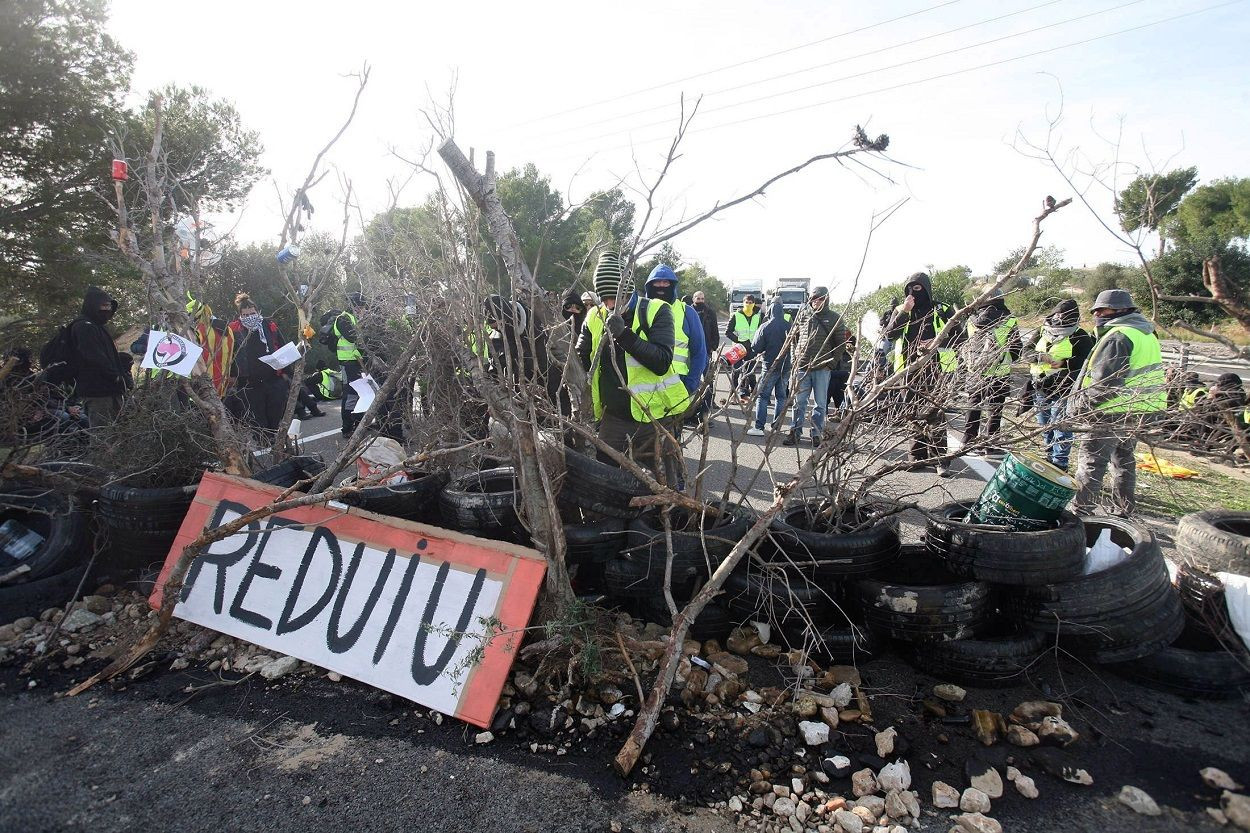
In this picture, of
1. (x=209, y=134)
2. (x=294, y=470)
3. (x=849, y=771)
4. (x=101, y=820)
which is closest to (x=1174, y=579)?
(x=849, y=771)

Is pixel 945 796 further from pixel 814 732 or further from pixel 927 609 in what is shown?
pixel 927 609

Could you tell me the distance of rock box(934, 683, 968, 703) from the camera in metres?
2.86

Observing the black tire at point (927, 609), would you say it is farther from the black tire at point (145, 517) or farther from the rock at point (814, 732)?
the black tire at point (145, 517)

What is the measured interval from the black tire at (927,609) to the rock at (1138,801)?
797mm

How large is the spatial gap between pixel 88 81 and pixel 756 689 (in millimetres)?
14598

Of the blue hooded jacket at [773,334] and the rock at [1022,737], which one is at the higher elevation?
the blue hooded jacket at [773,334]

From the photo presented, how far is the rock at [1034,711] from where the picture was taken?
2711 millimetres

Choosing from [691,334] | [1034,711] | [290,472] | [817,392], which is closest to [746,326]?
[817,392]

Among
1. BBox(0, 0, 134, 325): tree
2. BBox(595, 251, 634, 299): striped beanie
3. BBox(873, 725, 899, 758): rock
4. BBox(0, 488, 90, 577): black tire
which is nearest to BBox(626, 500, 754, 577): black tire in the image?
BBox(873, 725, 899, 758): rock

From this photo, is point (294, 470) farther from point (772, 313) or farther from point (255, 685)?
point (772, 313)

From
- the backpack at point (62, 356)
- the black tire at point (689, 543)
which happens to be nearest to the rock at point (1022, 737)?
the black tire at point (689, 543)

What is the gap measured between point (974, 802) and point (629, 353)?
9.38ft

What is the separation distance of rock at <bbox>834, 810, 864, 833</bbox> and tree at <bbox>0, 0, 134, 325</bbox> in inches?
498

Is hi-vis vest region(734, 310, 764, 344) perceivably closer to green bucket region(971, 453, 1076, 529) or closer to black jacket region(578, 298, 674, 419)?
black jacket region(578, 298, 674, 419)
